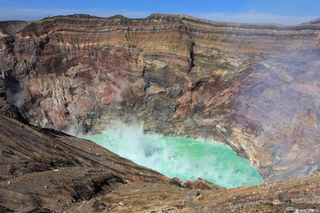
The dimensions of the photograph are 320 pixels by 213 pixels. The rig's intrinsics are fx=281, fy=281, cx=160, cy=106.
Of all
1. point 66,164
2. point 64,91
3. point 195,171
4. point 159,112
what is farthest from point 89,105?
point 66,164

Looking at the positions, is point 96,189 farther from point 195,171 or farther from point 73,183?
point 195,171

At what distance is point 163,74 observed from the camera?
3741 centimetres

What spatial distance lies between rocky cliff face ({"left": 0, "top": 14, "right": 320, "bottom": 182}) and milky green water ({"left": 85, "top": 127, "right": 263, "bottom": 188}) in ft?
4.35

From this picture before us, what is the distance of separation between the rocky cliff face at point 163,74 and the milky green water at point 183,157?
1.33m

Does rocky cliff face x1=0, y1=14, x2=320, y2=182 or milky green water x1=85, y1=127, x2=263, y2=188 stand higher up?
rocky cliff face x1=0, y1=14, x2=320, y2=182

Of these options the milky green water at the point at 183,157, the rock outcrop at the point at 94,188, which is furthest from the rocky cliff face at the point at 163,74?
the rock outcrop at the point at 94,188

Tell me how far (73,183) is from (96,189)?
1.65m

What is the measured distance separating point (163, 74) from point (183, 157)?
38.6 feet

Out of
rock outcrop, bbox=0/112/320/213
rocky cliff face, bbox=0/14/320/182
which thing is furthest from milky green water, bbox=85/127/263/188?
rock outcrop, bbox=0/112/320/213

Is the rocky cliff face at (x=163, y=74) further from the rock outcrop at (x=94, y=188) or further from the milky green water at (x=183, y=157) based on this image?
the rock outcrop at (x=94, y=188)

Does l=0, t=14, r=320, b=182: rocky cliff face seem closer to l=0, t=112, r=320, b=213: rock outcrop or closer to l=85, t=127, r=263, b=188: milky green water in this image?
l=85, t=127, r=263, b=188: milky green water

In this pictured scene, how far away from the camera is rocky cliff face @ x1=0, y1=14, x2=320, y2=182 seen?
98.1 ft

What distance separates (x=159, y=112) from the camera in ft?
123

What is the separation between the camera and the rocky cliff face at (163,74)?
29.9 meters
